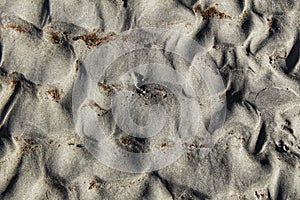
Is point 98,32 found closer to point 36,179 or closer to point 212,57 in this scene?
point 212,57

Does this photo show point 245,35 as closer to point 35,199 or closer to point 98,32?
point 98,32

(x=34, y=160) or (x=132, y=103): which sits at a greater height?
(x=132, y=103)

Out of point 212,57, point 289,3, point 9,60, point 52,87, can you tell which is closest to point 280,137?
point 212,57

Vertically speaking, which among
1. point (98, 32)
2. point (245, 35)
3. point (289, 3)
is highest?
point (289, 3)

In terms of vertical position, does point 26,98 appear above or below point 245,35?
below

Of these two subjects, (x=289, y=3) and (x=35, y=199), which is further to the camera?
(x=289, y=3)

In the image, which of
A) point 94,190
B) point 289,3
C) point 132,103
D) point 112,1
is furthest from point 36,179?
point 289,3
